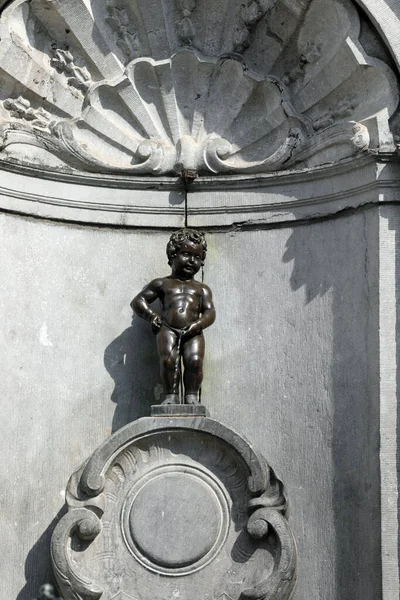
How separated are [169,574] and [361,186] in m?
2.14

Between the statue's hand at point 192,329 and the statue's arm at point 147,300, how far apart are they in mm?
165

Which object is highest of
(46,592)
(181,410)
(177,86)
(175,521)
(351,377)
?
(177,86)

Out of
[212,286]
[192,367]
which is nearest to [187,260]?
[212,286]

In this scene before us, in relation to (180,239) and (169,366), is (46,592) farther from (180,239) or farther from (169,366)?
(180,239)

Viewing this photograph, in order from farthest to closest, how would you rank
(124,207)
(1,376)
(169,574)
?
(124,207) < (1,376) < (169,574)

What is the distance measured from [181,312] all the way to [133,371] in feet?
1.68

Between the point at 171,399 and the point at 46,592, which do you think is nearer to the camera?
the point at 46,592

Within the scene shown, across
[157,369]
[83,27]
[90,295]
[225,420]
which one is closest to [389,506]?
[225,420]

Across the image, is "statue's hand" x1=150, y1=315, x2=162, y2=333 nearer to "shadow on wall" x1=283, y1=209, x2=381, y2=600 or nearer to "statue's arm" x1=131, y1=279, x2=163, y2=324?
"statue's arm" x1=131, y1=279, x2=163, y2=324

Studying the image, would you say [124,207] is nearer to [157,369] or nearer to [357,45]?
[157,369]

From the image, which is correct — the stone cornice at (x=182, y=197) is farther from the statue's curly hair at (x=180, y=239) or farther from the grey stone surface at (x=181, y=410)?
the grey stone surface at (x=181, y=410)

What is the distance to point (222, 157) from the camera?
695cm

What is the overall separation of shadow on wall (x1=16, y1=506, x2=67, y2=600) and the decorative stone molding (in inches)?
11.5

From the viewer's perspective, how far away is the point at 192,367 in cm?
634
